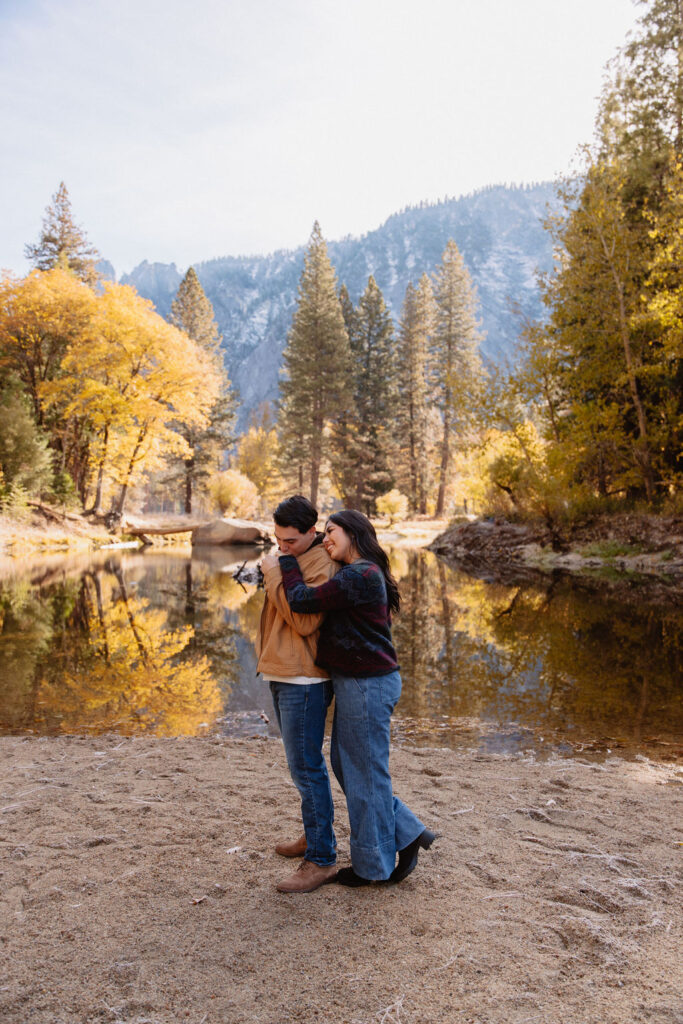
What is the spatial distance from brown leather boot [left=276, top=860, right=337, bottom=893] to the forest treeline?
1354 centimetres

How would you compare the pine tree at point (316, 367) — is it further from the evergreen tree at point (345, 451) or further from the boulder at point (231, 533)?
the boulder at point (231, 533)

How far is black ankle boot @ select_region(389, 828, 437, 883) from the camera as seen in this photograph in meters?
2.52

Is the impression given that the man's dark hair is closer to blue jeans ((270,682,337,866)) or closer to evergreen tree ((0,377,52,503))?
blue jeans ((270,682,337,866))

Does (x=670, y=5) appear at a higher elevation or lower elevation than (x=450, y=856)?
higher

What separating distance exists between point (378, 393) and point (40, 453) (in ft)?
72.9

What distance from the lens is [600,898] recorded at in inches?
93.2

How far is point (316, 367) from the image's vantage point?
3428 centimetres

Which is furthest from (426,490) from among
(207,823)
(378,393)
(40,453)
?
(207,823)

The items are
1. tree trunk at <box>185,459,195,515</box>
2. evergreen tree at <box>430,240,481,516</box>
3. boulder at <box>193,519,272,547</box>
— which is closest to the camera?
boulder at <box>193,519,272,547</box>

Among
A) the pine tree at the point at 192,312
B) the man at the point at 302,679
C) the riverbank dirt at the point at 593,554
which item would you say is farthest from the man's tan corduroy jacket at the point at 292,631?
the pine tree at the point at 192,312

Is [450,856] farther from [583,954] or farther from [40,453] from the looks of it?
[40,453]

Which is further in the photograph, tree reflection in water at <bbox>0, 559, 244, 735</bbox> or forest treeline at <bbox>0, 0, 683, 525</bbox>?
forest treeline at <bbox>0, 0, 683, 525</bbox>

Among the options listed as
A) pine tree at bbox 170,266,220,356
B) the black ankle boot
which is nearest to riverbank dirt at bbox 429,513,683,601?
the black ankle boot

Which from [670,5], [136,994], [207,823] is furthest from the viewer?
[670,5]
